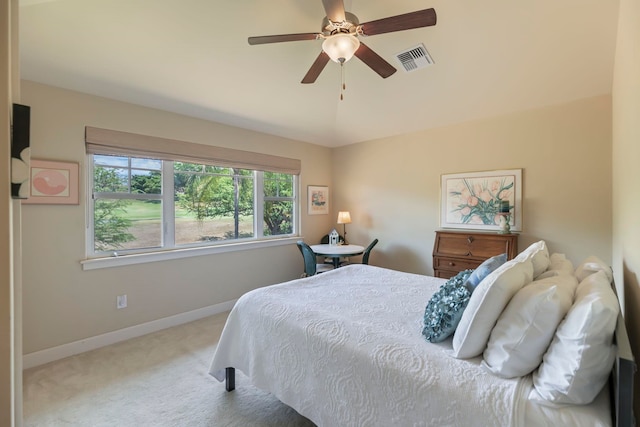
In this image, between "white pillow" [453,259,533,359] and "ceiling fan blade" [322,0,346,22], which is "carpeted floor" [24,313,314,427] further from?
"ceiling fan blade" [322,0,346,22]

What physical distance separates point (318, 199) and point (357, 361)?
369 centimetres

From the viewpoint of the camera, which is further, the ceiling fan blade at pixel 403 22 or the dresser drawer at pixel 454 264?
the dresser drawer at pixel 454 264

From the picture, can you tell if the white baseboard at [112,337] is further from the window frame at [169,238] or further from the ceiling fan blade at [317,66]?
the ceiling fan blade at [317,66]

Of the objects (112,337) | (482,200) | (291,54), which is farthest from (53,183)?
(482,200)

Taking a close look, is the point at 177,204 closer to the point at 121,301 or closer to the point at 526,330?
the point at 121,301

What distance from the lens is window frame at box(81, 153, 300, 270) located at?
109 inches

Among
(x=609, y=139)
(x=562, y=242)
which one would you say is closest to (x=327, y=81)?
(x=609, y=139)

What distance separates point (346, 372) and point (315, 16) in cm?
268

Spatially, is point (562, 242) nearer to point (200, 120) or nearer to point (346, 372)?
point (346, 372)

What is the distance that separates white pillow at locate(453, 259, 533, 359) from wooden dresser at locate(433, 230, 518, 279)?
2240 mm

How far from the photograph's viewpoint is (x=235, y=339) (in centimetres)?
199

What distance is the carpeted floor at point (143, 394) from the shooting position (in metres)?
1.83

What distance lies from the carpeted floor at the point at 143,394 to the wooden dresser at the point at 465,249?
2440 millimetres

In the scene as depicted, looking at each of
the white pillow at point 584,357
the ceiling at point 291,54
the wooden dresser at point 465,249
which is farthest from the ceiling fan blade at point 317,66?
the wooden dresser at point 465,249
